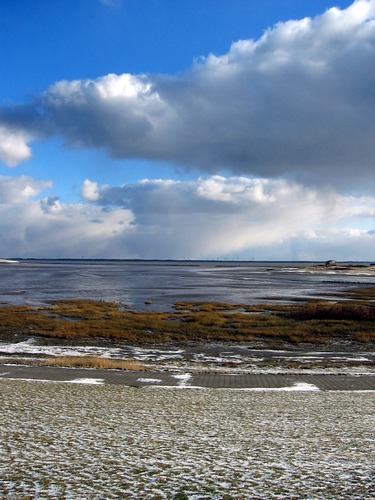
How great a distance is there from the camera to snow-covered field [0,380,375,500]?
365 inches

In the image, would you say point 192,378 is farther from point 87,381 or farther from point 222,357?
point 222,357

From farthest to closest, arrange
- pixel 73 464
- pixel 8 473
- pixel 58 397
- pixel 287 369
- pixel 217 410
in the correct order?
pixel 287 369 < pixel 58 397 < pixel 217 410 < pixel 73 464 < pixel 8 473

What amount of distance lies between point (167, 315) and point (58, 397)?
33037 mm

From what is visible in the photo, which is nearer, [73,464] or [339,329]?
[73,464]

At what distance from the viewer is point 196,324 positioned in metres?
44.2

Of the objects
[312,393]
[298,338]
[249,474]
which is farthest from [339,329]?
[249,474]

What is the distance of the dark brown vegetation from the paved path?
41.2 feet

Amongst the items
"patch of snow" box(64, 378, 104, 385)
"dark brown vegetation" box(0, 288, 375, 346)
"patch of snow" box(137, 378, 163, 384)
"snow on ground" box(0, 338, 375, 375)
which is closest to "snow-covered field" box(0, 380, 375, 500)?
"patch of snow" box(64, 378, 104, 385)

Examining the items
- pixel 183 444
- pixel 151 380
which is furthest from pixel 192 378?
pixel 183 444

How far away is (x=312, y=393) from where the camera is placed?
789 inches

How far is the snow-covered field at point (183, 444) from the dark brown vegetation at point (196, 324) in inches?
735

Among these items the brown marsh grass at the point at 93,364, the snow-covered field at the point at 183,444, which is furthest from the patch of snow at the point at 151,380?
the brown marsh grass at the point at 93,364

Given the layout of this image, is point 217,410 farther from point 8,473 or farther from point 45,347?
point 45,347

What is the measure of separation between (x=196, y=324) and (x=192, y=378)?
21.1 m
